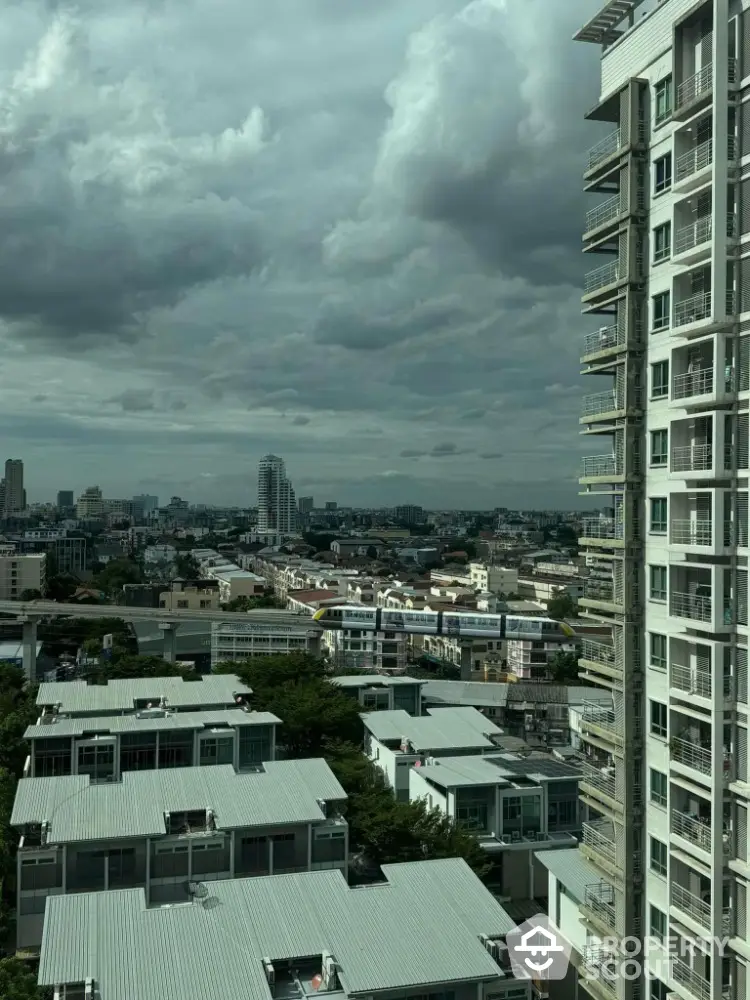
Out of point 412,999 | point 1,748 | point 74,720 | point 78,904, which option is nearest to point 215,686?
point 74,720

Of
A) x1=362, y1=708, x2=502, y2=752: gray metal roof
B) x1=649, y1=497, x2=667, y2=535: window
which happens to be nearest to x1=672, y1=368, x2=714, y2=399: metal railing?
x1=649, y1=497, x2=667, y2=535: window

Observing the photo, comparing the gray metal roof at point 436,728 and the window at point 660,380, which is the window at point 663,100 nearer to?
the window at point 660,380

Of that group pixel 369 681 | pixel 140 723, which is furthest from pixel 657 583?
pixel 369 681

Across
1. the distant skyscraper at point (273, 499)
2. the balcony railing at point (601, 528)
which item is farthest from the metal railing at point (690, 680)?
→ the distant skyscraper at point (273, 499)

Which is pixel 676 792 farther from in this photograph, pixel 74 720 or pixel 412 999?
pixel 74 720

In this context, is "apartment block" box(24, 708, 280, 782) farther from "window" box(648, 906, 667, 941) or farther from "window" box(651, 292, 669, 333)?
"window" box(651, 292, 669, 333)

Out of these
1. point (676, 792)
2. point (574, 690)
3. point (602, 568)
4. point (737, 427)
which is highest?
point (737, 427)
